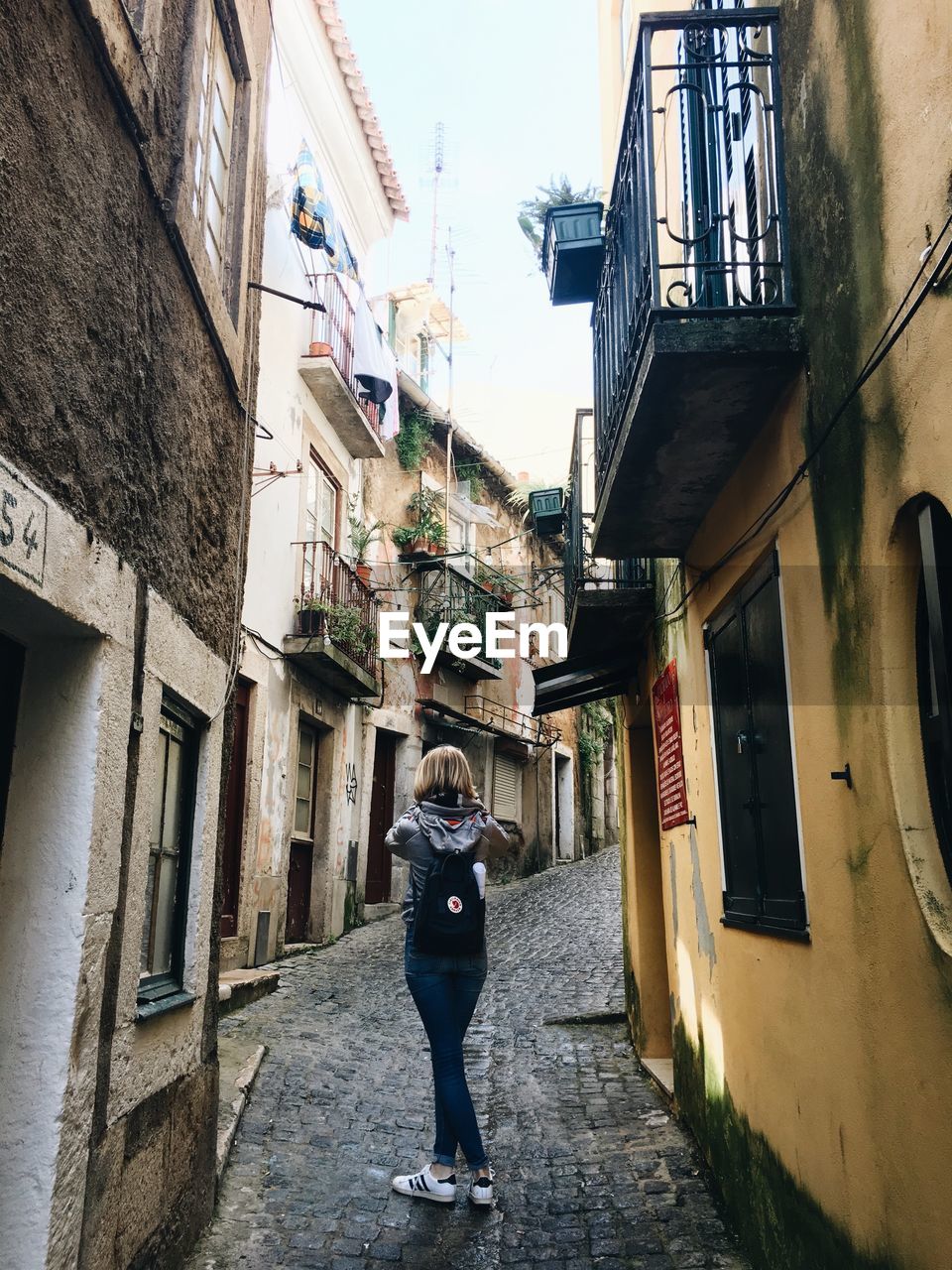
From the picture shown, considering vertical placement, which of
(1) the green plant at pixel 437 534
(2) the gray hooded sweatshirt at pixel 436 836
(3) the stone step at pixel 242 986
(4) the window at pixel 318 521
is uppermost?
(1) the green plant at pixel 437 534

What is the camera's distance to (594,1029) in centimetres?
858

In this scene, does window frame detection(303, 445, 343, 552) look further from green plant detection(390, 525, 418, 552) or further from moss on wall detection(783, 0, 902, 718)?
moss on wall detection(783, 0, 902, 718)

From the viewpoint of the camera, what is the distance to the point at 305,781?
13414 mm

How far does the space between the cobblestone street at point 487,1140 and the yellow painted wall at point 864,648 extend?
1.02 m

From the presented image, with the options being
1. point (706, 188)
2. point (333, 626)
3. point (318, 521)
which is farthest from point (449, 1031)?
point (318, 521)

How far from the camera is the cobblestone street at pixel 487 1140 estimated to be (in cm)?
433

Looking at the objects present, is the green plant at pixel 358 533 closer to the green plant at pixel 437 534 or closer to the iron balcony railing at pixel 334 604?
the iron balcony railing at pixel 334 604

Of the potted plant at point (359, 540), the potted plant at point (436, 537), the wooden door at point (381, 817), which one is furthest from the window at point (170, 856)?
the potted plant at point (436, 537)

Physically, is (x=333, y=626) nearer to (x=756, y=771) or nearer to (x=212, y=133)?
(x=212, y=133)

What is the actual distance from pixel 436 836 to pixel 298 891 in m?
8.75

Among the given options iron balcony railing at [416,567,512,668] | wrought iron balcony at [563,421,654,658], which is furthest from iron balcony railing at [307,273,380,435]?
wrought iron balcony at [563,421,654,658]

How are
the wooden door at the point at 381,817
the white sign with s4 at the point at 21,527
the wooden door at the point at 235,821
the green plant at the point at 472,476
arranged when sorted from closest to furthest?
the white sign with s4 at the point at 21,527
the wooden door at the point at 235,821
the wooden door at the point at 381,817
the green plant at the point at 472,476

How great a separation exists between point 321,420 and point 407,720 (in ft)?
17.0

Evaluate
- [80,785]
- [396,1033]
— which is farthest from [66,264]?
[396,1033]
